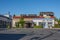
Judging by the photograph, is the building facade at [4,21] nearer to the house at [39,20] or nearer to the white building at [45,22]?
the house at [39,20]

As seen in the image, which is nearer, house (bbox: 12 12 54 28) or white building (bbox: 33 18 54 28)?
white building (bbox: 33 18 54 28)

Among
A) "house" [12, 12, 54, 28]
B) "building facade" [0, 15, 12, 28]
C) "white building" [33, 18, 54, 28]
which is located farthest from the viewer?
"house" [12, 12, 54, 28]

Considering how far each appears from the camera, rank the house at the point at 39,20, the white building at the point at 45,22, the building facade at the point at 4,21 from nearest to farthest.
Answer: the white building at the point at 45,22 → the building facade at the point at 4,21 → the house at the point at 39,20

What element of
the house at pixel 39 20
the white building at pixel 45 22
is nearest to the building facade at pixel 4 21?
the house at pixel 39 20

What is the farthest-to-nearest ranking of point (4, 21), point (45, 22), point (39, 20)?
point (39, 20) → point (4, 21) → point (45, 22)

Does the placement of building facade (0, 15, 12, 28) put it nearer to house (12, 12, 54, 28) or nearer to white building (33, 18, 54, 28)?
house (12, 12, 54, 28)

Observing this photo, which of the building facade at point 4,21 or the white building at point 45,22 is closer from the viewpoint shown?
the white building at point 45,22

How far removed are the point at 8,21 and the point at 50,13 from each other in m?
24.7

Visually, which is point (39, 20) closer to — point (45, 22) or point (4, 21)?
point (45, 22)

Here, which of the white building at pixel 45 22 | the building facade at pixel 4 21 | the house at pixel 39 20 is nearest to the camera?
the white building at pixel 45 22

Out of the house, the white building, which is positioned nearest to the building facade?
the house

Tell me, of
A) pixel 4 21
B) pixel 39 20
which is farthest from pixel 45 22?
pixel 4 21

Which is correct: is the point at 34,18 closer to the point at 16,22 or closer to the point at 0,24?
the point at 16,22

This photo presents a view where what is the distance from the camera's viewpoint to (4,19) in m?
76.8
